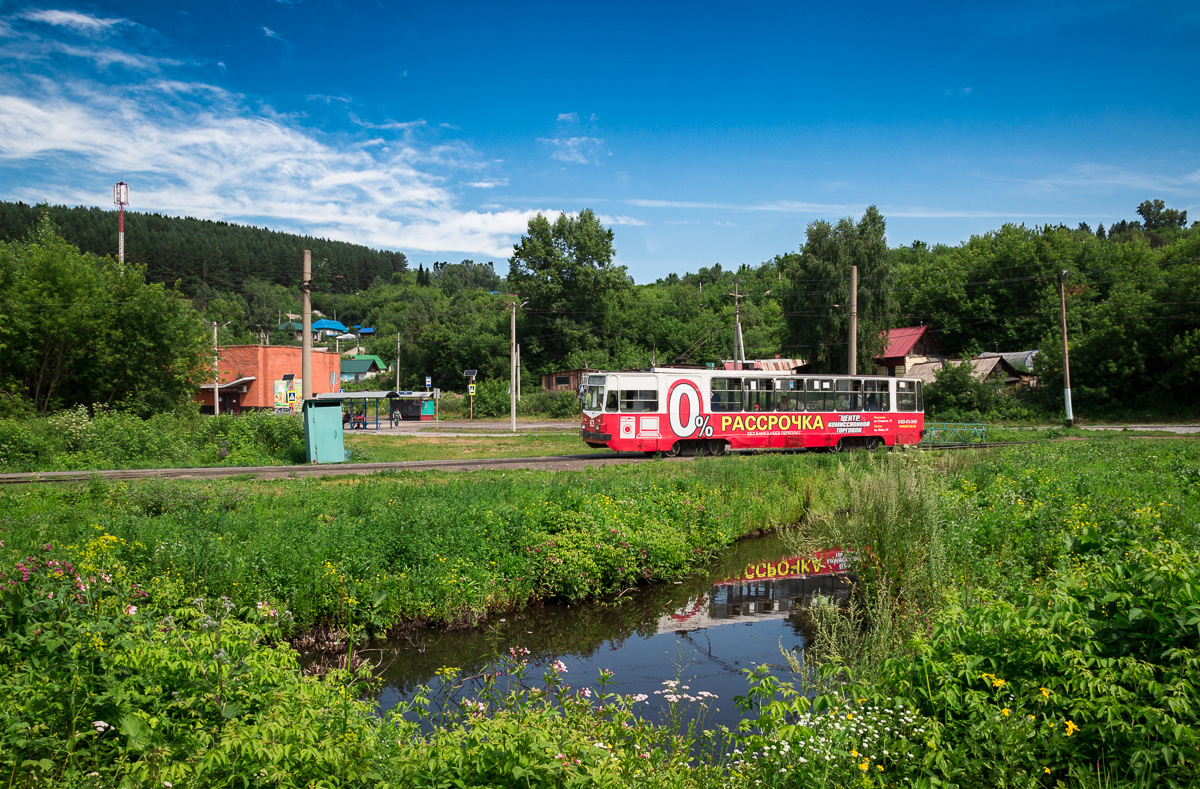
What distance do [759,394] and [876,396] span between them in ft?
19.0

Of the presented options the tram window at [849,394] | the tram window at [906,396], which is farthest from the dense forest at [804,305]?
the tram window at [906,396]

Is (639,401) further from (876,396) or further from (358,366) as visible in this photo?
(358,366)

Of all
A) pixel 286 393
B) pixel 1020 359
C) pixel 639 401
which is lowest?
pixel 639 401

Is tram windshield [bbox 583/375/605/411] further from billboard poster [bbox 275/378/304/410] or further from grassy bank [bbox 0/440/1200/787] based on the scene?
billboard poster [bbox 275/378/304/410]

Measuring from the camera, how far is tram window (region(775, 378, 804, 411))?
87.6ft

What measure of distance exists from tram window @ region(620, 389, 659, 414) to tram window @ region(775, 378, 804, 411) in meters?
5.12

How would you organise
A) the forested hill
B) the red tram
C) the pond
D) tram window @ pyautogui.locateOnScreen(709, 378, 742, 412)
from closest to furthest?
the pond < the red tram < tram window @ pyautogui.locateOnScreen(709, 378, 742, 412) < the forested hill

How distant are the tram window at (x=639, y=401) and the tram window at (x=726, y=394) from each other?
2158 millimetres

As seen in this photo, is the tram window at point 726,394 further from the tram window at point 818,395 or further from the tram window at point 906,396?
the tram window at point 906,396

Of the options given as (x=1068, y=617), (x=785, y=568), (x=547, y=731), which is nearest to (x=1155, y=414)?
(x=785, y=568)

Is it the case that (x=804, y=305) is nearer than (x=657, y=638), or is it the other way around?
(x=657, y=638)

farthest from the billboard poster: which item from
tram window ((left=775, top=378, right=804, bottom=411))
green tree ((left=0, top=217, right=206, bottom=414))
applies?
tram window ((left=775, top=378, right=804, bottom=411))

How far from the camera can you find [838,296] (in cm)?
5153

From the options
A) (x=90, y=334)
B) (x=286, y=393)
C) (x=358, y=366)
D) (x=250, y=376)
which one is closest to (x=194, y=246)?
(x=358, y=366)
